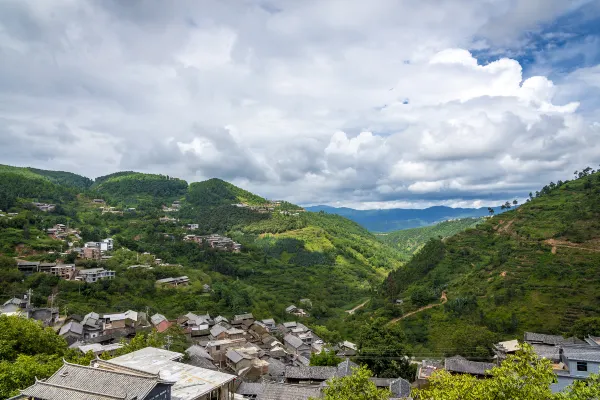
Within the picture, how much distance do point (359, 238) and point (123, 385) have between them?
144101mm

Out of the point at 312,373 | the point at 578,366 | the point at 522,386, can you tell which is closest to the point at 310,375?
the point at 312,373

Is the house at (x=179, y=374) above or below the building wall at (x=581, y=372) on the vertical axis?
above

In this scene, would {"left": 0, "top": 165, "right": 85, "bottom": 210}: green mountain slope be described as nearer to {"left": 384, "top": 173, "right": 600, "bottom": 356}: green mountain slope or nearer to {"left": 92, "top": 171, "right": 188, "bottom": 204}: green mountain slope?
{"left": 92, "top": 171, "right": 188, "bottom": 204}: green mountain slope

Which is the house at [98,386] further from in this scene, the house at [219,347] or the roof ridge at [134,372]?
the house at [219,347]

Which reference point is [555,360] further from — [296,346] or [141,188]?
[141,188]

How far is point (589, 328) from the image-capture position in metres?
40.6

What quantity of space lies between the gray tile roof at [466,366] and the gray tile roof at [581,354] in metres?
8.21

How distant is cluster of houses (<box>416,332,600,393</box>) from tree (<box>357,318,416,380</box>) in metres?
1.72

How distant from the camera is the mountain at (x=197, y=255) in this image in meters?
65.1

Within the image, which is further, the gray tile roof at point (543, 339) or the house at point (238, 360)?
the house at point (238, 360)

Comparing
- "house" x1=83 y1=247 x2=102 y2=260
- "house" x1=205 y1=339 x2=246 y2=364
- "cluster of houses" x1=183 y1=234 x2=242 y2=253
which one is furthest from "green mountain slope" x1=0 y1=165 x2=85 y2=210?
"house" x1=205 y1=339 x2=246 y2=364

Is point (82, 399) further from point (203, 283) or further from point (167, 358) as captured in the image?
point (203, 283)

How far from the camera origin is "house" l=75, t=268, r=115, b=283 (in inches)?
2552

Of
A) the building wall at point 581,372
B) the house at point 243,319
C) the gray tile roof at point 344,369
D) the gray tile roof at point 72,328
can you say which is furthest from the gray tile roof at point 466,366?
the gray tile roof at point 72,328
